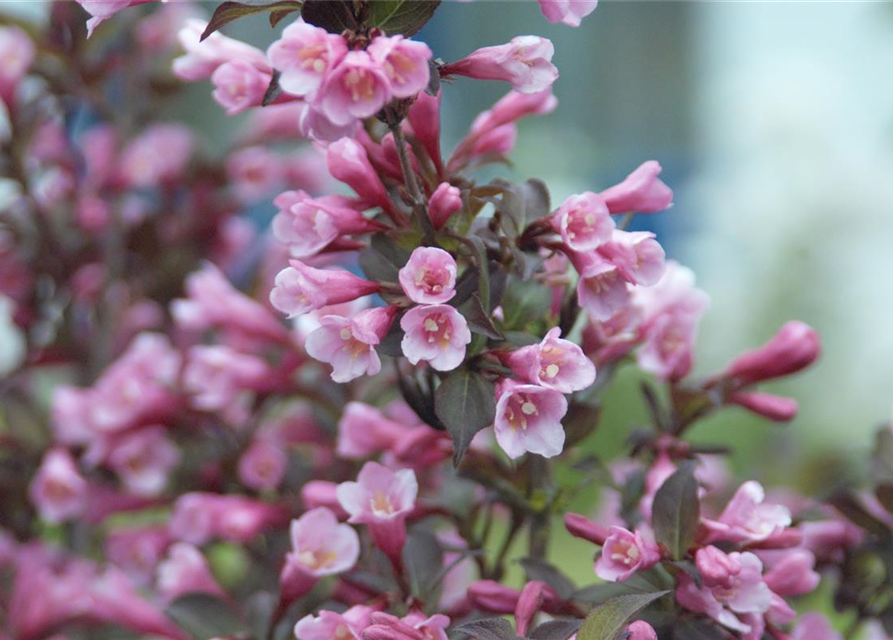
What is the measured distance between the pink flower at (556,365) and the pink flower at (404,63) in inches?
4.7

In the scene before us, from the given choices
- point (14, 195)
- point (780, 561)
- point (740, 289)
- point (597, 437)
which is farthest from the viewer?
point (740, 289)

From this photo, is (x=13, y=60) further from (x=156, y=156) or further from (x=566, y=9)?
(x=566, y=9)

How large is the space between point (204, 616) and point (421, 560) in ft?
0.45

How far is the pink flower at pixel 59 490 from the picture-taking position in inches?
32.6

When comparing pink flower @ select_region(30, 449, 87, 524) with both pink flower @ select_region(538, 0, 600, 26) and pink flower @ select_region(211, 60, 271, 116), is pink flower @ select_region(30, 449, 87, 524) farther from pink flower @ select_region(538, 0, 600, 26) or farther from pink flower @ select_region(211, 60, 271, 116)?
pink flower @ select_region(538, 0, 600, 26)

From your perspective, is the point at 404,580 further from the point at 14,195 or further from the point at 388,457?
the point at 14,195

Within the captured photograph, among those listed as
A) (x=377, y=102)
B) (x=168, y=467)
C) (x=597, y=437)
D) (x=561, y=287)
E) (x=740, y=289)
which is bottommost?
(x=740, y=289)

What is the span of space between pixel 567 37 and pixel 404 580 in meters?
3.52

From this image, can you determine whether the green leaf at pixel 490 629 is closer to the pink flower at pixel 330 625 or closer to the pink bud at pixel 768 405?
the pink flower at pixel 330 625

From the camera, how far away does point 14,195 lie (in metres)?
1.02

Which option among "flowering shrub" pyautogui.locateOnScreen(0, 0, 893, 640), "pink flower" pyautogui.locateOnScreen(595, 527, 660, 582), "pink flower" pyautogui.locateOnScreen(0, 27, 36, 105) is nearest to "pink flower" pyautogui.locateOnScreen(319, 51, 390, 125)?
"flowering shrub" pyautogui.locateOnScreen(0, 0, 893, 640)

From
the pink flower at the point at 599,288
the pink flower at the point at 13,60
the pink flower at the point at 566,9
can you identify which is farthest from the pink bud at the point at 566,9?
the pink flower at the point at 13,60

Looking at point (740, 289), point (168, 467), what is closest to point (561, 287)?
point (168, 467)

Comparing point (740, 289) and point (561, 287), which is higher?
point (561, 287)
